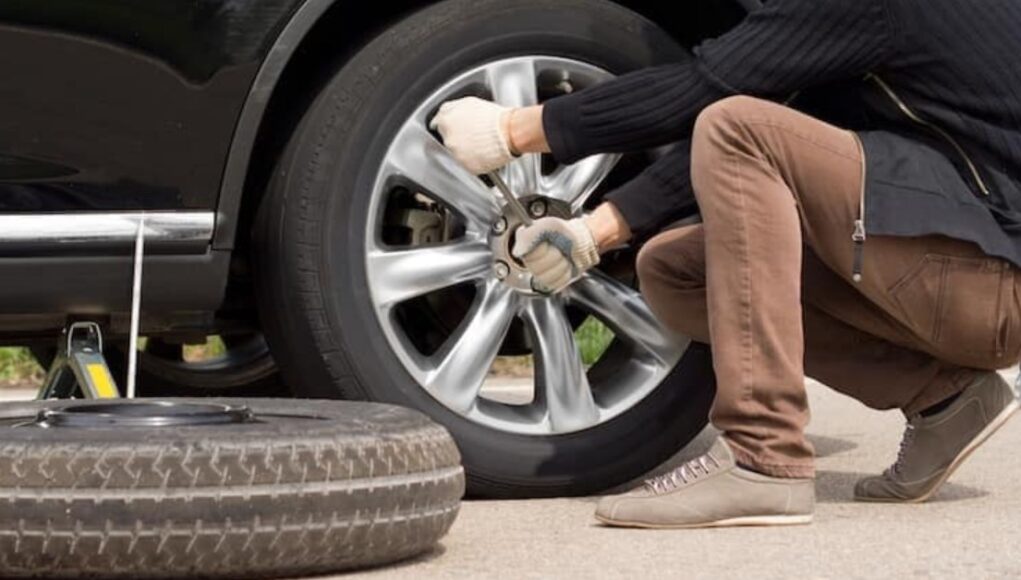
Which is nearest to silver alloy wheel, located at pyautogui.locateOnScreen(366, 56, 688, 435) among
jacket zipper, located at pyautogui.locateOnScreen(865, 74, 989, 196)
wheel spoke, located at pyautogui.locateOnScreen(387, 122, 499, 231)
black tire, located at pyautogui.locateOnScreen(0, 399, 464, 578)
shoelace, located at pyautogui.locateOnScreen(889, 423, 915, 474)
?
wheel spoke, located at pyautogui.locateOnScreen(387, 122, 499, 231)

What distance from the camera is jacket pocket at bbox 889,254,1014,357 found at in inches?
139

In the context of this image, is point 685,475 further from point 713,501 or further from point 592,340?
point 592,340

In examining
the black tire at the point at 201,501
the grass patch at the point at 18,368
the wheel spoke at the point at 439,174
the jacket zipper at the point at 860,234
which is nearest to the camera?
the black tire at the point at 201,501

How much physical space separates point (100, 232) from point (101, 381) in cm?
30

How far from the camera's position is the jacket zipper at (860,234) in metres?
3.49

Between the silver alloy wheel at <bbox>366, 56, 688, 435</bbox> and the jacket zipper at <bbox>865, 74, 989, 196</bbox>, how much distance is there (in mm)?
566

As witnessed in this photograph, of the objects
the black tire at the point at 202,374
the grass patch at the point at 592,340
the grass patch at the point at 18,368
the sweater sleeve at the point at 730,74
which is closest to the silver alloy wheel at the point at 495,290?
the sweater sleeve at the point at 730,74

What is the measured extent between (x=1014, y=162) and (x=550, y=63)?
2.91 feet

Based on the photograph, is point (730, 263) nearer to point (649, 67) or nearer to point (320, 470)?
point (649, 67)

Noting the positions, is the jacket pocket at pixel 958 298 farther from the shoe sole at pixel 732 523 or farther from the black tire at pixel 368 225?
the black tire at pixel 368 225

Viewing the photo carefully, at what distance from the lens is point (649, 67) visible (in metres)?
3.77

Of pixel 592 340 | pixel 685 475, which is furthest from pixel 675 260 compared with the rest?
pixel 592 340

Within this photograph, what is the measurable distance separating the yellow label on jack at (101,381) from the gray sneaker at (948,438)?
1467 mm

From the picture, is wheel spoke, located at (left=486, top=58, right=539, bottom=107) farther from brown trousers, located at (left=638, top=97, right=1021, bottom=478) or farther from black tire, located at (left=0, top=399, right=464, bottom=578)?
black tire, located at (left=0, top=399, right=464, bottom=578)
